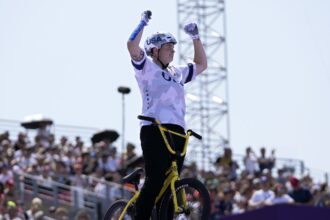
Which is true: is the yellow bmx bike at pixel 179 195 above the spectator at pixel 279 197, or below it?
above

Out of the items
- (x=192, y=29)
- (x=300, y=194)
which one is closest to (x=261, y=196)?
(x=300, y=194)

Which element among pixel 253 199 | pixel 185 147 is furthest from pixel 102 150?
pixel 185 147

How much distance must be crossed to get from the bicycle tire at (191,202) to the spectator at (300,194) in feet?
30.1

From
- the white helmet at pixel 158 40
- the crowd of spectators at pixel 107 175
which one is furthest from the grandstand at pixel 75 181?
the white helmet at pixel 158 40

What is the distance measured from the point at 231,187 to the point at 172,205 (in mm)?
10249

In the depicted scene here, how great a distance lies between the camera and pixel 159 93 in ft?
49.0

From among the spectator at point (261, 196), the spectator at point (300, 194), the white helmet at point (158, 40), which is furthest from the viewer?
the spectator at point (300, 194)

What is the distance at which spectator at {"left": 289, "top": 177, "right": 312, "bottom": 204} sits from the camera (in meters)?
23.9

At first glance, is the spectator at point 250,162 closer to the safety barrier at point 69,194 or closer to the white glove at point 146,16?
the safety barrier at point 69,194

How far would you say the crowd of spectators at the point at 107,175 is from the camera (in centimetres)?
2372

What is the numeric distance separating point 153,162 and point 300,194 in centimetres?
962

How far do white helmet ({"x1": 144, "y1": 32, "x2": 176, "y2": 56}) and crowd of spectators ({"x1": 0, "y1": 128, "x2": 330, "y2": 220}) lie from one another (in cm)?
751

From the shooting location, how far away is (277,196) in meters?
23.3

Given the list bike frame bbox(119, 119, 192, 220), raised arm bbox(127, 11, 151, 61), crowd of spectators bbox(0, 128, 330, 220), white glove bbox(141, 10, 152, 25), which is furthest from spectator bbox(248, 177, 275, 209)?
white glove bbox(141, 10, 152, 25)
